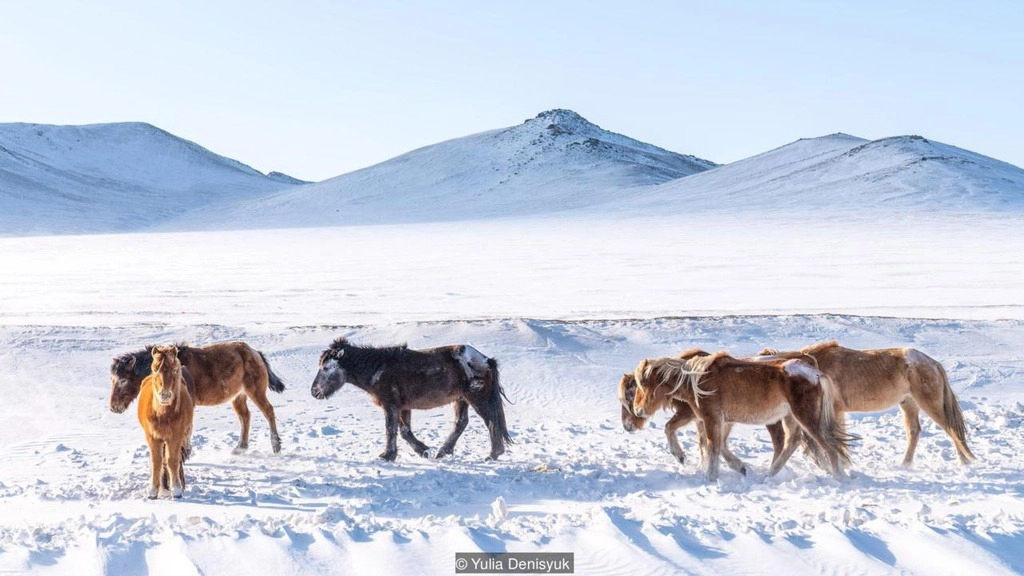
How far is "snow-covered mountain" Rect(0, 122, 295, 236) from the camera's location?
64375mm

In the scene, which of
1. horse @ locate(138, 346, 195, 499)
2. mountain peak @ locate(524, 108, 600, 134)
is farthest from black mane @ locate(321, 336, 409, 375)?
mountain peak @ locate(524, 108, 600, 134)

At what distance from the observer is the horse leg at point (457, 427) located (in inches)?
380

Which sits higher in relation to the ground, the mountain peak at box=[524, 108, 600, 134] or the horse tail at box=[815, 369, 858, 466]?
the mountain peak at box=[524, 108, 600, 134]

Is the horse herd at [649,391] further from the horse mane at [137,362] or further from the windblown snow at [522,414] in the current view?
the windblown snow at [522,414]

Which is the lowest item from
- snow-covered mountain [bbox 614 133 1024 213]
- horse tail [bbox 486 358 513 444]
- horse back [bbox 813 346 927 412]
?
horse tail [bbox 486 358 513 444]

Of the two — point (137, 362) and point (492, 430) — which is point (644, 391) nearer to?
point (492, 430)

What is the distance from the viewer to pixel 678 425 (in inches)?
347

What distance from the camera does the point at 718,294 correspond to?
77.7 ft

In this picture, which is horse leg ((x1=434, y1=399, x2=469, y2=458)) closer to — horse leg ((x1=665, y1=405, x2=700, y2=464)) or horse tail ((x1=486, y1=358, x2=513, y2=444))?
horse tail ((x1=486, y1=358, x2=513, y2=444))

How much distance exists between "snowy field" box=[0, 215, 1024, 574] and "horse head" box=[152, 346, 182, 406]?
845 millimetres

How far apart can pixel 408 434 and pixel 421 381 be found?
553 millimetres

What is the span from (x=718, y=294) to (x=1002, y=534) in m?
18.1

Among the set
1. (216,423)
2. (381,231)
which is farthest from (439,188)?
(216,423)

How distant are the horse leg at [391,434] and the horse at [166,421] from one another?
205 centimetres
